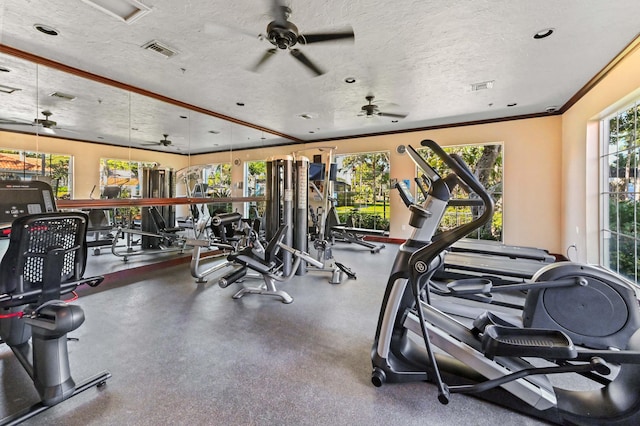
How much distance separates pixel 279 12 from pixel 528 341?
320 centimetres

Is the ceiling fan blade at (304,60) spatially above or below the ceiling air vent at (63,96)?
below

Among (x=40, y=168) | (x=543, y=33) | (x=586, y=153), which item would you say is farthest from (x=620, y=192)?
(x=40, y=168)

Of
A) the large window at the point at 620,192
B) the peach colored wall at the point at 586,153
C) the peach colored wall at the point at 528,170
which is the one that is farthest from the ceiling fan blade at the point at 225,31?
the large window at the point at 620,192

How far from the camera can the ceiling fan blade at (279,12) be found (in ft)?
8.54

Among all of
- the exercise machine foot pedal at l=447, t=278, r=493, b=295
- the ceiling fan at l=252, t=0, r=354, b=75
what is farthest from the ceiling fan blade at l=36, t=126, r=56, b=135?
the exercise machine foot pedal at l=447, t=278, r=493, b=295

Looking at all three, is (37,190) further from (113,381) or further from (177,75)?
(177,75)

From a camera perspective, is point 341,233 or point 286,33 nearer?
point 286,33

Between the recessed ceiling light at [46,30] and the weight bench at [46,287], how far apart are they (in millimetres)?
2595

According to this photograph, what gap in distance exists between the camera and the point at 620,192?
161 inches

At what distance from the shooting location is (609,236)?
14.5ft

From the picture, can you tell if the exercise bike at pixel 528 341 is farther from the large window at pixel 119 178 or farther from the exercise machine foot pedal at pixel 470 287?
the large window at pixel 119 178

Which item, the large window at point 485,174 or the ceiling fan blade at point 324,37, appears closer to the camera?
the ceiling fan blade at point 324,37

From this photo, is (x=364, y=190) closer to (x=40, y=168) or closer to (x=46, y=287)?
(x=40, y=168)

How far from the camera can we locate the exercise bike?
151 centimetres
